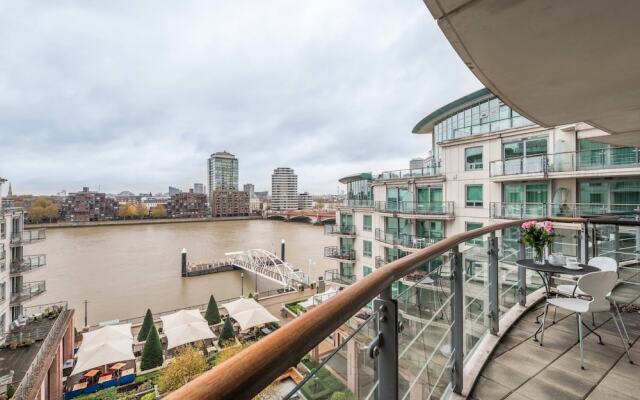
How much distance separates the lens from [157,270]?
18922 mm

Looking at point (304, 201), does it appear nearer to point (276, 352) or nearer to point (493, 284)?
point (493, 284)

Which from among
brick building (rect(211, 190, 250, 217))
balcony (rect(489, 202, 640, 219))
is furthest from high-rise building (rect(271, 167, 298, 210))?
balcony (rect(489, 202, 640, 219))

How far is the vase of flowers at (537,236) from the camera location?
8.05ft

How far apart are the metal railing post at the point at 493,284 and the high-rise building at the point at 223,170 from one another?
9011 centimetres

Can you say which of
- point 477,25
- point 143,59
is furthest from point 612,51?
point 143,59

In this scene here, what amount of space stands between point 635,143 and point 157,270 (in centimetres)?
2178

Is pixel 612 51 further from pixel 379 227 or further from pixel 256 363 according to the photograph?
pixel 379 227

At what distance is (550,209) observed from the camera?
29.9 feet

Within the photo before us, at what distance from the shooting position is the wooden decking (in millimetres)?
1533

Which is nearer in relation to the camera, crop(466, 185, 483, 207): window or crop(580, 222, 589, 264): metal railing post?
crop(580, 222, 589, 264): metal railing post

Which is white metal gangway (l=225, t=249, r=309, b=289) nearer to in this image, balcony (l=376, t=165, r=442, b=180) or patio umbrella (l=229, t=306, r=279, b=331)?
patio umbrella (l=229, t=306, r=279, b=331)

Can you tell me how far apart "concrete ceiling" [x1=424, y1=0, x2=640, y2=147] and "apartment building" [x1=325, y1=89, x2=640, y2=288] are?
5.39 metres

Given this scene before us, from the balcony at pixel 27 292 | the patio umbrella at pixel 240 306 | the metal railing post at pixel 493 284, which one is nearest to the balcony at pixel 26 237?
the balcony at pixel 27 292

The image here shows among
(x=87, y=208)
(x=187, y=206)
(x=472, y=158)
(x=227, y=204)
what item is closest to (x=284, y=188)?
(x=227, y=204)
